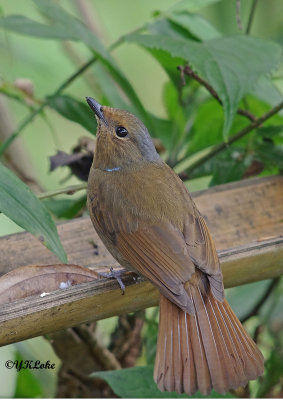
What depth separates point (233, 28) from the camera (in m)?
4.88

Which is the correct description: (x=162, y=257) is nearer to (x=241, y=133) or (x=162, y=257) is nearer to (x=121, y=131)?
(x=121, y=131)

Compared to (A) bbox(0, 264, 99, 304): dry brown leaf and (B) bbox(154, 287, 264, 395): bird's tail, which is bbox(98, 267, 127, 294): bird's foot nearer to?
(A) bbox(0, 264, 99, 304): dry brown leaf

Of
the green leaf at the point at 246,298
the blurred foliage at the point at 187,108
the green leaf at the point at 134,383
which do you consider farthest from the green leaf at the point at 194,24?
the green leaf at the point at 134,383

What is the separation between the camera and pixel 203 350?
2.19m

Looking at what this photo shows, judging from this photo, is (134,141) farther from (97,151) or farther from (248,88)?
(248,88)

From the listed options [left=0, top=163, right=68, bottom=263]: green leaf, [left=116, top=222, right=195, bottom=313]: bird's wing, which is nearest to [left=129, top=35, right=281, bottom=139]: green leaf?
[left=116, top=222, right=195, bottom=313]: bird's wing

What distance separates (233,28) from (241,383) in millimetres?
3192

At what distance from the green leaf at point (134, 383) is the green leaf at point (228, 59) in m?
0.86

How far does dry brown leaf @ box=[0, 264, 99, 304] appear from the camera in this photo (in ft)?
7.24

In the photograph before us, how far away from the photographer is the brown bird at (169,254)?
2.15 m

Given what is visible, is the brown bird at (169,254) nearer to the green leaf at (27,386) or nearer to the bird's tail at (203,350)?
the bird's tail at (203,350)

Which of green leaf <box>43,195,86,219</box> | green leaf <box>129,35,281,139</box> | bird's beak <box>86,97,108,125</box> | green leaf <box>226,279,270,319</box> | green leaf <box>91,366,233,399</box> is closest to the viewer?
green leaf <box>91,366,233,399</box>

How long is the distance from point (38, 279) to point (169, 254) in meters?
0.43

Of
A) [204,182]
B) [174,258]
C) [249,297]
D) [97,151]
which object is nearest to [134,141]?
[97,151]
